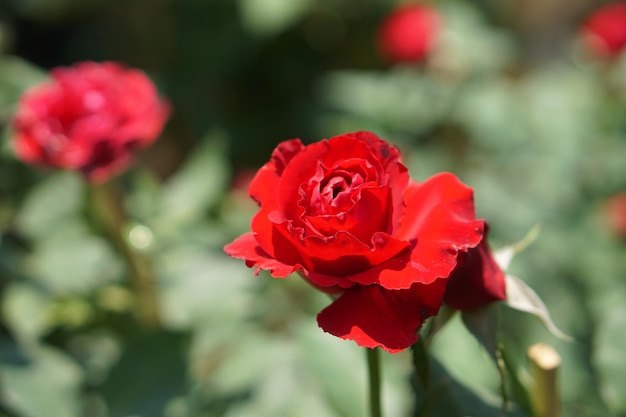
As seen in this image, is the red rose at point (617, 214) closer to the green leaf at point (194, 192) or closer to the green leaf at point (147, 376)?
the green leaf at point (194, 192)

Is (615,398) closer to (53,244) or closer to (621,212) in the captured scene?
(53,244)

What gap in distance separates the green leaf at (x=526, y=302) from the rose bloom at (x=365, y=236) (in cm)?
4

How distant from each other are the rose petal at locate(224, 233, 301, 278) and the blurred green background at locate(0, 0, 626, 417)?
19 cm

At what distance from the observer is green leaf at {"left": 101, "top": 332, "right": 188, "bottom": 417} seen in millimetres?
790

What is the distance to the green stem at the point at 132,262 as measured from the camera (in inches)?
39.4

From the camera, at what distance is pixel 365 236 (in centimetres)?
49

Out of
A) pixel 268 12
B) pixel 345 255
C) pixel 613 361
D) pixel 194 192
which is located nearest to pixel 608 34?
pixel 268 12

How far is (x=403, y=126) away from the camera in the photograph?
65.6 inches

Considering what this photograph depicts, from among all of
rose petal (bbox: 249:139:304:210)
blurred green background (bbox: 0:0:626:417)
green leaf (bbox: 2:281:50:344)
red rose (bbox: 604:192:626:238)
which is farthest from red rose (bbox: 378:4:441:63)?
rose petal (bbox: 249:139:304:210)

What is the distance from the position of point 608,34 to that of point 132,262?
3.91 ft

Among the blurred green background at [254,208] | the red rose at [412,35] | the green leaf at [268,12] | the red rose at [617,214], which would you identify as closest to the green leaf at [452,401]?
the blurred green background at [254,208]

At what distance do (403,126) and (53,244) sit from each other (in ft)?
2.81

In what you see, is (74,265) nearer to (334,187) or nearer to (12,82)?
(12,82)

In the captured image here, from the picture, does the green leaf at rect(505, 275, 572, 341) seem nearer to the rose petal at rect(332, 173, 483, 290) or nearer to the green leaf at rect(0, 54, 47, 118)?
the rose petal at rect(332, 173, 483, 290)
